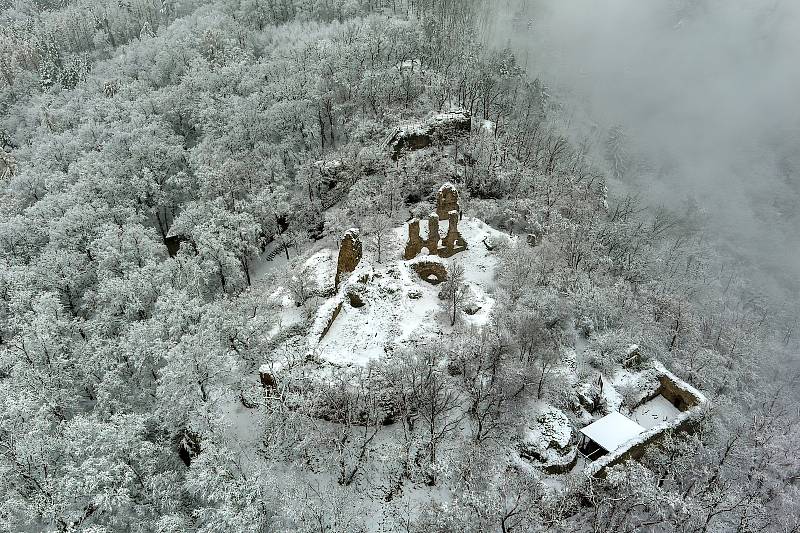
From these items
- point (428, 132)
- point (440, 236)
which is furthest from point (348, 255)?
point (428, 132)

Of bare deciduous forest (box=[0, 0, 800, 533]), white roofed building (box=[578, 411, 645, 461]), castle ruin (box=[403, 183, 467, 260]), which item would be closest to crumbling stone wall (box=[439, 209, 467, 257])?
castle ruin (box=[403, 183, 467, 260])

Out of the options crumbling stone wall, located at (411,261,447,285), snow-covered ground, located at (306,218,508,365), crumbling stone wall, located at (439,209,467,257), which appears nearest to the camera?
snow-covered ground, located at (306,218,508,365)

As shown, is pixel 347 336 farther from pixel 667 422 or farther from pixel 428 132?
pixel 428 132

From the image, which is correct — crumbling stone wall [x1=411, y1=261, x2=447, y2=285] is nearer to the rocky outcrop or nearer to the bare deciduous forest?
the bare deciduous forest

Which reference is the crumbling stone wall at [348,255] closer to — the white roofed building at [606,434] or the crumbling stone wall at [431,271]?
the crumbling stone wall at [431,271]

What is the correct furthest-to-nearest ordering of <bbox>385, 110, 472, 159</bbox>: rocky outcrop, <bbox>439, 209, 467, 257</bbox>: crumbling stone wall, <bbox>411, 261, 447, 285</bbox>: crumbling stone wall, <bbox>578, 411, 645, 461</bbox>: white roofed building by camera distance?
<bbox>385, 110, 472, 159</bbox>: rocky outcrop → <bbox>439, 209, 467, 257</bbox>: crumbling stone wall → <bbox>411, 261, 447, 285</bbox>: crumbling stone wall → <bbox>578, 411, 645, 461</bbox>: white roofed building

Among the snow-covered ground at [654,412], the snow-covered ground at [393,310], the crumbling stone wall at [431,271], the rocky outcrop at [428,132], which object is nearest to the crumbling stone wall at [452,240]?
the snow-covered ground at [393,310]
